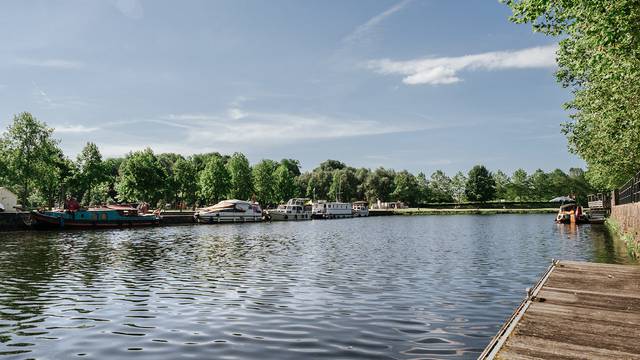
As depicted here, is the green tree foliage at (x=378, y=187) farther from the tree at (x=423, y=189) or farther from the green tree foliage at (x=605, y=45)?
the green tree foliage at (x=605, y=45)

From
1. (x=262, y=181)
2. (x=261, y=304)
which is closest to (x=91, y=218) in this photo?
(x=261, y=304)

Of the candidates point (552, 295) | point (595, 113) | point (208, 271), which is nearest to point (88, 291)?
point (208, 271)

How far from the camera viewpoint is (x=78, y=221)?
65.5 m

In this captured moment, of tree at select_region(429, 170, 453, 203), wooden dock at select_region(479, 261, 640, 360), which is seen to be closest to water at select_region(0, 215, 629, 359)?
wooden dock at select_region(479, 261, 640, 360)

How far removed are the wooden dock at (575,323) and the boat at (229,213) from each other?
77.3m

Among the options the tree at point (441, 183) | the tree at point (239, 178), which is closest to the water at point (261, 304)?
the tree at point (239, 178)

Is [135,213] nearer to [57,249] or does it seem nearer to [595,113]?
[57,249]

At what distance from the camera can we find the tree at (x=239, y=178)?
122 metres

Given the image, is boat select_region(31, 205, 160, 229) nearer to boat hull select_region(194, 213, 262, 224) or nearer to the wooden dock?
boat hull select_region(194, 213, 262, 224)

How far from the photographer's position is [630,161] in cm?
3631

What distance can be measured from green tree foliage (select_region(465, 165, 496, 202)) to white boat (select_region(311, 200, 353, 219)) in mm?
62314

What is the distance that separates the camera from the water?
11.5 metres

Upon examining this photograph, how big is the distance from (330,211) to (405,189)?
56.6m

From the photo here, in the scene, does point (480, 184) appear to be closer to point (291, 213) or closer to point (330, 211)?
point (330, 211)
